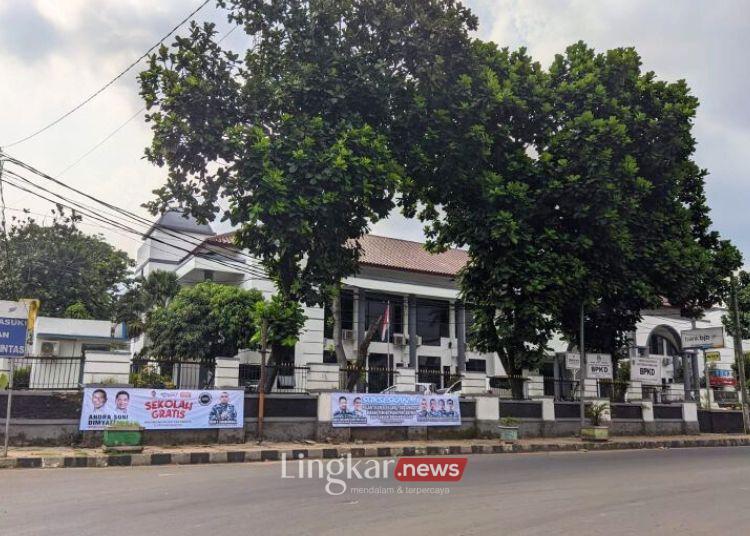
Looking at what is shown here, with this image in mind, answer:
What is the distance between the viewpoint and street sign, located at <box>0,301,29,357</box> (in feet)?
39.8

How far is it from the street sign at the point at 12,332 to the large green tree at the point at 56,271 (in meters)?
26.1

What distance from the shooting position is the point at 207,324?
2733cm

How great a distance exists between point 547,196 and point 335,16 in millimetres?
8094

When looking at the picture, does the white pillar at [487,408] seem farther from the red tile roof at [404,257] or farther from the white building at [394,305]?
the red tile roof at [404,257]

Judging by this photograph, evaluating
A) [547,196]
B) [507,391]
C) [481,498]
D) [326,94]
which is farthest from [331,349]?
[481,498]

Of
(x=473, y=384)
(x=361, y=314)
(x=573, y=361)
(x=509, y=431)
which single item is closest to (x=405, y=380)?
(x=473, y=384)

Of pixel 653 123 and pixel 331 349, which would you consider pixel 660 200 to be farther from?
pixel 331 349

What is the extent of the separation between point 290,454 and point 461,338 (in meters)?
22.5

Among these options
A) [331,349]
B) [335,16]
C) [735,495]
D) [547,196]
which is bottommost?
[735,495]

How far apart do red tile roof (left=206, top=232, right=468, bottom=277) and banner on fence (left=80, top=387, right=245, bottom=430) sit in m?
16.0

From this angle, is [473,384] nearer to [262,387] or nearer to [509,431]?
[509,431]

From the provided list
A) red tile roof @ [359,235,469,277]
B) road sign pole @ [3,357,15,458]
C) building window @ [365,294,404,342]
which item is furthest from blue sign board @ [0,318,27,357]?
building window @ [365,294,404,342]

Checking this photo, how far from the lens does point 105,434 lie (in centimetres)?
1321

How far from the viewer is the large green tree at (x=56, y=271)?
122 feet
